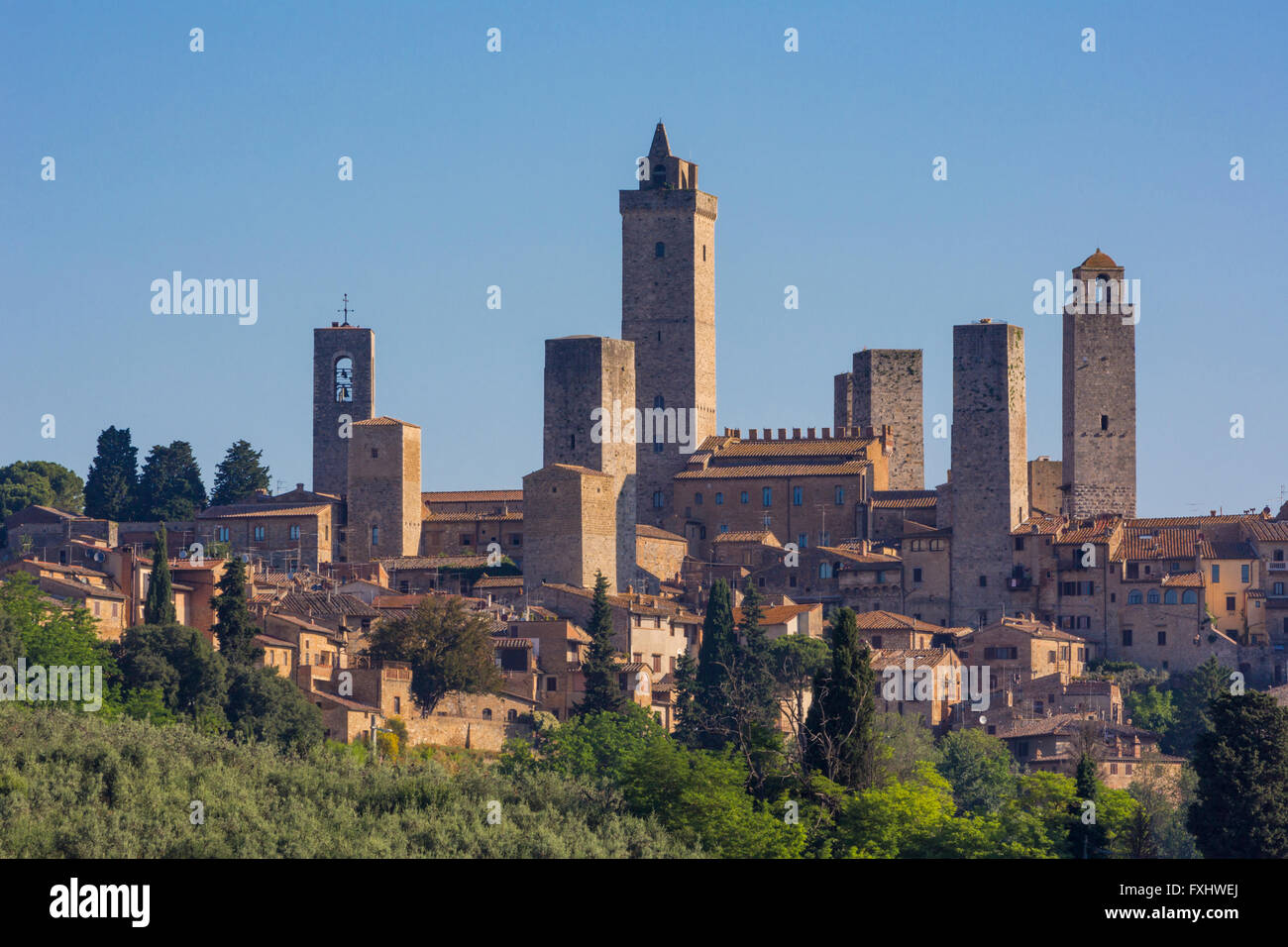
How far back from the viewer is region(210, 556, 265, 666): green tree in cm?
4600

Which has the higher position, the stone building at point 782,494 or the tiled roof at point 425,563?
the stone building at point 782,494

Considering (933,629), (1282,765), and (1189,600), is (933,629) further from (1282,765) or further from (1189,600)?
(1282,765)

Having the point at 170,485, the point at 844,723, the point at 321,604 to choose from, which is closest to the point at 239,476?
the point at 170,485

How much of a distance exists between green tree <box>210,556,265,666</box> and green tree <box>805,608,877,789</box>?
46.1 feet

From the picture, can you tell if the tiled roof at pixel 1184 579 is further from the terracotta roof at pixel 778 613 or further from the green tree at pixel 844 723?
the green tree at pixel 844 723

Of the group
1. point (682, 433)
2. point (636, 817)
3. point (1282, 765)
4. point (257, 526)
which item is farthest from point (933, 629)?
point (636, 817)

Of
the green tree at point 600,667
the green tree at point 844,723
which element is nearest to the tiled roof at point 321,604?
the green tree at point 600,667

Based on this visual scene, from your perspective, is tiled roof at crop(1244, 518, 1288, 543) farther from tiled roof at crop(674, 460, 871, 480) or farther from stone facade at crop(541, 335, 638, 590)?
stone facade at crop(541, 335, 638, 590)

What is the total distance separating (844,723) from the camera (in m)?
34.9

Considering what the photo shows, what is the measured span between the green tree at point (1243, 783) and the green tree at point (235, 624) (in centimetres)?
1740

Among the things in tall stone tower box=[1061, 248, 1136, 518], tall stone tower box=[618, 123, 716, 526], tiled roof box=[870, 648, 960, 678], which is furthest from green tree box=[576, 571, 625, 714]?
tall stone tower box=[1061, 248, 1136, 518]

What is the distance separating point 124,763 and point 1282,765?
16.8 metres

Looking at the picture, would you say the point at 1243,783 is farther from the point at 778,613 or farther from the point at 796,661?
the point at 778,613

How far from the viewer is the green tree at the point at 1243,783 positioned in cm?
3509
